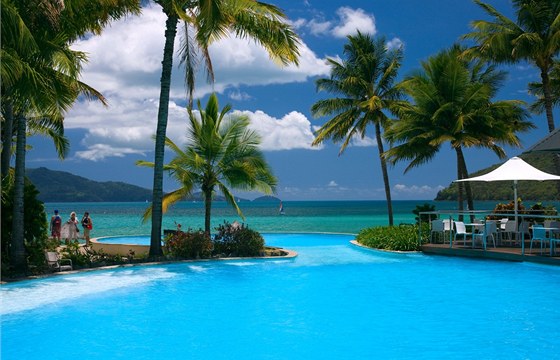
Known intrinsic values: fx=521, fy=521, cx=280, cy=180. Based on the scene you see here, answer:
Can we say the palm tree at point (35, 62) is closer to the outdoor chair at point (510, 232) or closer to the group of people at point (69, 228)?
the group of people at point (69, 228)

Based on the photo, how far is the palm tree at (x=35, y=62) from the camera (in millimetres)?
9859

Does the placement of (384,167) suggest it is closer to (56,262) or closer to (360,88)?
(360,88)

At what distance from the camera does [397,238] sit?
19703 mm

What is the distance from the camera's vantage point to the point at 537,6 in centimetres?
2258

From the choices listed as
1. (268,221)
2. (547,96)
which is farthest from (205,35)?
(268,221)

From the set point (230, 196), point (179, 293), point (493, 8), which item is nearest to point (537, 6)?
point (493, 8)

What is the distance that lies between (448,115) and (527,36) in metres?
4.48

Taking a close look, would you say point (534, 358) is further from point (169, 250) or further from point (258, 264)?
point (169, 250)

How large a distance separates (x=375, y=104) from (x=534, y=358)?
19.3 meters

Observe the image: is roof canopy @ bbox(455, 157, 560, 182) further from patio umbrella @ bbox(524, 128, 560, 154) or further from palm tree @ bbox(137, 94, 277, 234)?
palm tree @ bbox(137, 94, 277, 234)

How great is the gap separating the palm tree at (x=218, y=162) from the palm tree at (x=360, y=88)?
8279 millimetres

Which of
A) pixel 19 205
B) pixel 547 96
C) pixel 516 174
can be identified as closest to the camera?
pixel 19 205

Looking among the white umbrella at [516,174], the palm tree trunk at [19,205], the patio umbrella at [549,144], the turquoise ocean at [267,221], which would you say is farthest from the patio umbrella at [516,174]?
the palm tree trunk at [19,205]

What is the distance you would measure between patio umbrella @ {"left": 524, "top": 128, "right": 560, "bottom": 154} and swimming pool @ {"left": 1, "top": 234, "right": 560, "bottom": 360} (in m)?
3.31
